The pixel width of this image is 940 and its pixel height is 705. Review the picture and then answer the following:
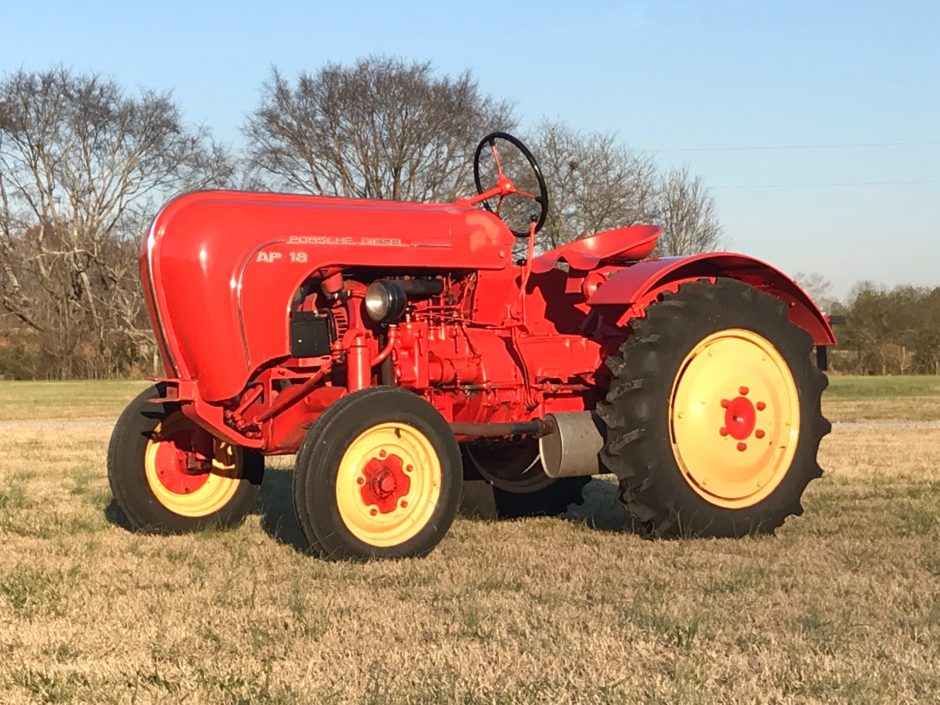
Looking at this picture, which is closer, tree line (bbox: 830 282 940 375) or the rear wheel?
the rear wheel

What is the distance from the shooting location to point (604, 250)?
5.69m

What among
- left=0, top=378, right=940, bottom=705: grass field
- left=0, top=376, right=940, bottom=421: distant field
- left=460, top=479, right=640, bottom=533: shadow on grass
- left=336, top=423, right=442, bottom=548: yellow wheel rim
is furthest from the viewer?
left=0, top=376, right=940, bottom=421: distant field

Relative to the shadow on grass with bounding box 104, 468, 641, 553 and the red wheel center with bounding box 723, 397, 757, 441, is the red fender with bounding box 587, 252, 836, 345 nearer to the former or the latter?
the red wheel center with bounding box 723, 397, 757, 441

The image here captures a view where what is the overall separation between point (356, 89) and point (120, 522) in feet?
101

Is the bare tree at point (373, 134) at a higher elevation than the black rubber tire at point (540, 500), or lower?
higher

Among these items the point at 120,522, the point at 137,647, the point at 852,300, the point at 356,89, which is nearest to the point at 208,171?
the point at 356,89

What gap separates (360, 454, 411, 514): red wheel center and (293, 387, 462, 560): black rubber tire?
0.54 feet

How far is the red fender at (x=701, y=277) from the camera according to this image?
5.20 meters

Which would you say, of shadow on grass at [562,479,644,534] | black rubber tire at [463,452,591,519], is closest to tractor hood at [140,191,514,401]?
black rubber tire at [463,452,591,519]

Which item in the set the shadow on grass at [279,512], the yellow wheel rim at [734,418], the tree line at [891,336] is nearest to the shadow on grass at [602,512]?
the yellow wheel rim at [734,418]

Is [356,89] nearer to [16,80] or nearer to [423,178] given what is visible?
[423,178]

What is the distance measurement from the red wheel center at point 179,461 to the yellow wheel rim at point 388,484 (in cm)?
144

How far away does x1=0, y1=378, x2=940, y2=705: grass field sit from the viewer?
283 centimetres

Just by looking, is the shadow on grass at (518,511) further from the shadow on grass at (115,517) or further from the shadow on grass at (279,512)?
the shadow on grass at (115,517)
